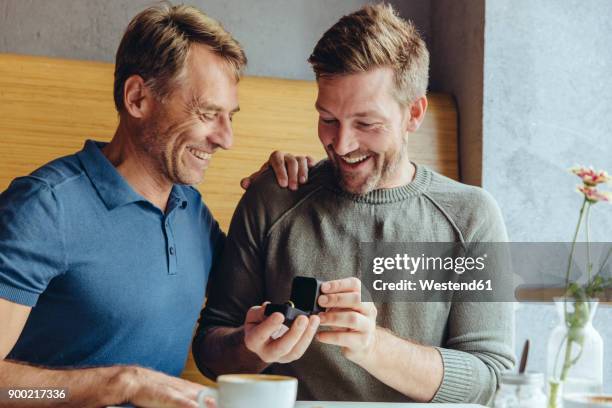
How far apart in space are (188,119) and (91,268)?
0.35 m

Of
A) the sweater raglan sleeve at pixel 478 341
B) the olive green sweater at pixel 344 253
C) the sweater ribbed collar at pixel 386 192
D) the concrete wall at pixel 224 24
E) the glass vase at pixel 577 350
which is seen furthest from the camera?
the concrete wall at pixel 224 24

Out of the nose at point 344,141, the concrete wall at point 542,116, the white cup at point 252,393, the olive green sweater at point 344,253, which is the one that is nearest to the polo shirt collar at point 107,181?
the olive green sweater at point 344,253

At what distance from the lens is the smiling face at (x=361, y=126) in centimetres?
140

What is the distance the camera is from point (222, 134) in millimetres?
1485

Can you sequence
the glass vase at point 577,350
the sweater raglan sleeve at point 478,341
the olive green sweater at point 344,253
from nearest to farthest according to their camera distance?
the glass vase at point 577,350
the sweater raglan sleeve at point 478,341
the olive green sweater at point 344,253

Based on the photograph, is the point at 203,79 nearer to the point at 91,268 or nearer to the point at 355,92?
the point at 355,92

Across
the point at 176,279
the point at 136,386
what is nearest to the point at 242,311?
the point at 176,279

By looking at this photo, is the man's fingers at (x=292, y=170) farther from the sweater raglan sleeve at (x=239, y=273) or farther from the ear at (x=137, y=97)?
the ear at (x=137, y=97)

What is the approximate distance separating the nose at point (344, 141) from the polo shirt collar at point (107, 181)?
1.20ft

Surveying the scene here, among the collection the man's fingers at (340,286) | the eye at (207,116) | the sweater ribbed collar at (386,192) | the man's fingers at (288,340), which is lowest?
the man's fingers at (288,340)

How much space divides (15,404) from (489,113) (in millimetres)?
1506

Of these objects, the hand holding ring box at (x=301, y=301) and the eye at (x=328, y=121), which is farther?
the eye at (x=328, y=121)

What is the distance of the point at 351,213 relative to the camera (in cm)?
146

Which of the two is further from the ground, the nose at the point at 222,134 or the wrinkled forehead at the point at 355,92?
the wrinkled forehead at the point at 355,92
